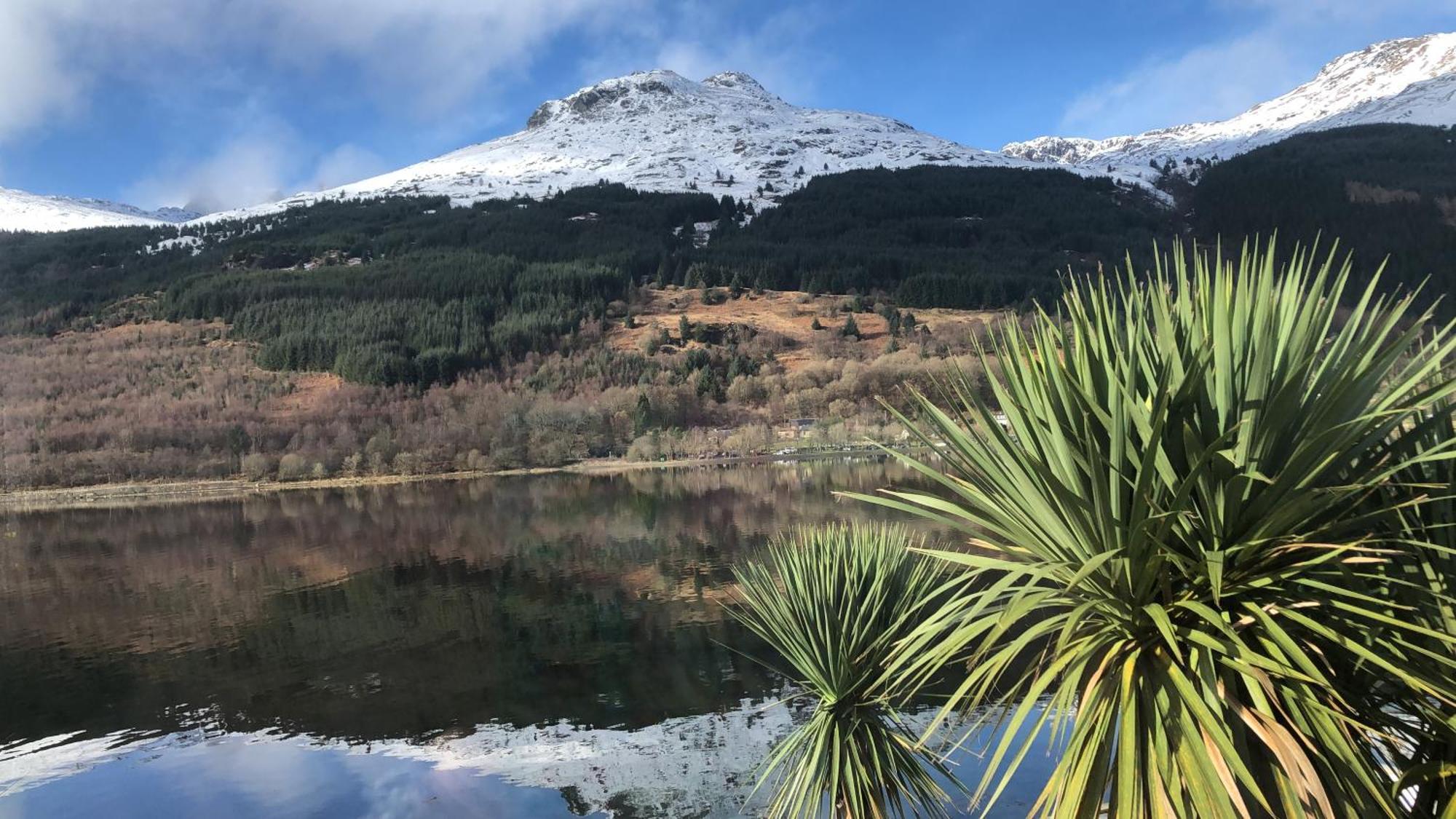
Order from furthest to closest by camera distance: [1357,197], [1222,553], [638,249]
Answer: [638,249], [1357,197], [1222,553]

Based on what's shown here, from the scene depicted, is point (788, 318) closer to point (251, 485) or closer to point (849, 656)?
point (251, 485)

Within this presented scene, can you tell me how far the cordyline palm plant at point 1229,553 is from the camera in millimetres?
2605

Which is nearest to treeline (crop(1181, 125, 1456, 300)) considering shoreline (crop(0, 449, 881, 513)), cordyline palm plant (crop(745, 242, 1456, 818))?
shoreline (crop(0, 449, 881, 513))

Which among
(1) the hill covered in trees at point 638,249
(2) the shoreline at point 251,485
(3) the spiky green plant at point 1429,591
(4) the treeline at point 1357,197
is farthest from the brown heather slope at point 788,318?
(3) the spiky green plant at point 1429,591

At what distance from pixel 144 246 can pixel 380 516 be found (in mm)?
157427

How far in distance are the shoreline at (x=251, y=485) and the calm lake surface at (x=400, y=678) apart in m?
35.9

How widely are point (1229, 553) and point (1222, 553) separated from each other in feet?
0.31

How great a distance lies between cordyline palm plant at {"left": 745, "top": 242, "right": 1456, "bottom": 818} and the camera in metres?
2.61

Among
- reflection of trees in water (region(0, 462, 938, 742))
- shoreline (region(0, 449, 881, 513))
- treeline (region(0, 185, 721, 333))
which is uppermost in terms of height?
treeline (region(0, 185, 721, 333))

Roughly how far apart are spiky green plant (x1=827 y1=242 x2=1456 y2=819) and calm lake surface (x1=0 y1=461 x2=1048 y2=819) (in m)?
6.53

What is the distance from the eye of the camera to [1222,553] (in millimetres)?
2629

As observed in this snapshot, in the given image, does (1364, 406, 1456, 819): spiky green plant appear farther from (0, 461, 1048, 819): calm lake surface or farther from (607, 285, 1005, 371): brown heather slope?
(607, 285, 1005, 371): brown heather slope

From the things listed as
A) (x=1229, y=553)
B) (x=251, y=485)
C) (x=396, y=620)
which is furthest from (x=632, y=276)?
(x=1229, y=553)

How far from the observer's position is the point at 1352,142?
17538 cm
